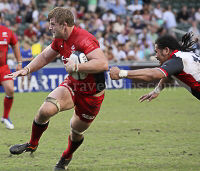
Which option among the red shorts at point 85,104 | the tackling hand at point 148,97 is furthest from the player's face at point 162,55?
the red shorts at point 85,104

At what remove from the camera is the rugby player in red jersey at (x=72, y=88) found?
4.34 metres

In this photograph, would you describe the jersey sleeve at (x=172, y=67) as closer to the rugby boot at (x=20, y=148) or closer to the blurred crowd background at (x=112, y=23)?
the rugby boot at (x=20, y=148)

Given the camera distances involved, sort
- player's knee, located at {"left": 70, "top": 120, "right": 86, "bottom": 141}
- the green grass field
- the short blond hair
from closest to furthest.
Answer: the short blond hair → player's knee, located at {"left": 70, "top": 120, "right": 86, "bottom": 141} → the green grass field

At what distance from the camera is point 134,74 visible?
153 inches

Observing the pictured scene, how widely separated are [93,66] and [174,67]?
912 mm

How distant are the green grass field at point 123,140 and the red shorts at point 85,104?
72 centimetres

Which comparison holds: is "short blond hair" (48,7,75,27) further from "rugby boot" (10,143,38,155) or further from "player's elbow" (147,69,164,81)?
"rugby boot" (10,143,38,155)

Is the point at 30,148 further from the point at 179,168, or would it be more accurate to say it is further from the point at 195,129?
the point at 195,129

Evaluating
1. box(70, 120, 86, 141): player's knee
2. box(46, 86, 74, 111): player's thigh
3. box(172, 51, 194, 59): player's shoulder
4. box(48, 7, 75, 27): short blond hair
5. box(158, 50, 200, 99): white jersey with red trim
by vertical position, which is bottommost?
box(70, 120, 86, 141): player's knee

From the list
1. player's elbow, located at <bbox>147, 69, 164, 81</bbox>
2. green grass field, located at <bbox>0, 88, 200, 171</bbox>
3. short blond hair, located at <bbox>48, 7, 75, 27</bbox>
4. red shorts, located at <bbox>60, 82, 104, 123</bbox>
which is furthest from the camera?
green grass field, located at <bbox>0, 88, 200, 171</bbox>

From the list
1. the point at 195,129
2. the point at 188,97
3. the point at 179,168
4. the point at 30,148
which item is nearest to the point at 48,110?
the point at 30,148

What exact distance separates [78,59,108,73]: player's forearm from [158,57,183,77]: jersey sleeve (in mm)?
674

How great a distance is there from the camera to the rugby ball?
4293 mm

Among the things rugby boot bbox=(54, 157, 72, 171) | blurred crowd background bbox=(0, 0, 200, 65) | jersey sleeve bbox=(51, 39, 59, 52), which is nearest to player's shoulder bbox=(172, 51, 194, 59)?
jersey sleeve bbox=(51, 39, 59, 52)
